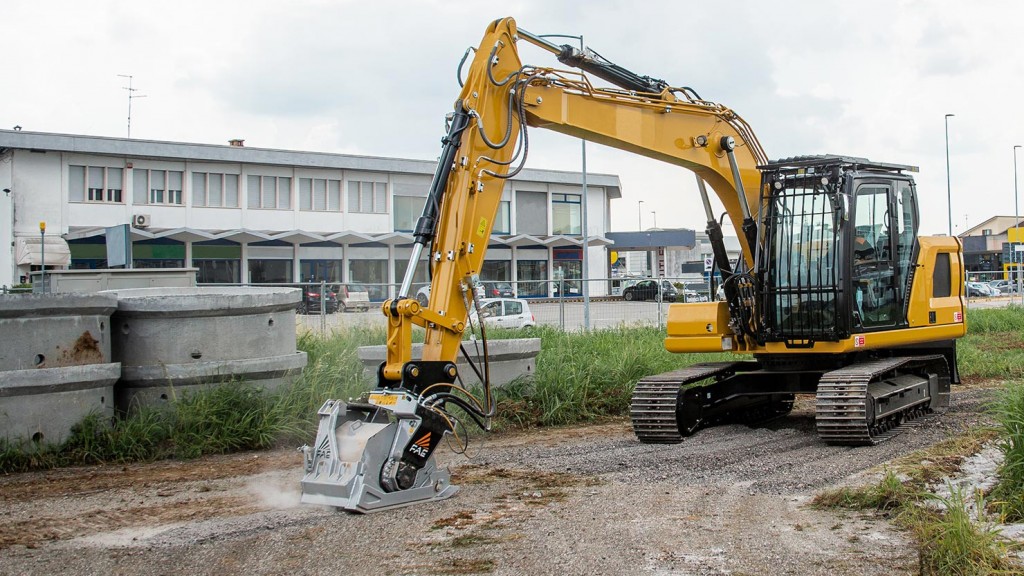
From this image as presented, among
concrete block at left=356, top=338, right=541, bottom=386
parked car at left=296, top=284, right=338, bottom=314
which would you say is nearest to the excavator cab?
concrete block at left=356, top=338, right=541, bottom=386

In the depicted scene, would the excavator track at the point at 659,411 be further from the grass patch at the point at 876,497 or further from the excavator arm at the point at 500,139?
the grass patch at the point at 876,497

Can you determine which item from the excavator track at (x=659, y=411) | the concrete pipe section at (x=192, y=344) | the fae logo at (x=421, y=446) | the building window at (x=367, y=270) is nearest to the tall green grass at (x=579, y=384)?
the excavator track at (x=659, y=411)

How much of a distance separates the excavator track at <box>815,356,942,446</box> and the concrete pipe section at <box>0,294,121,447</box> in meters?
6.42

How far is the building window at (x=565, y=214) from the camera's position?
4975 cm

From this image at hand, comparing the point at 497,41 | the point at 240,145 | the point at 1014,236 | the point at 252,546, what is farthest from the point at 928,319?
the point at 1014,236

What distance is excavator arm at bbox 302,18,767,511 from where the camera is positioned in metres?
6.29

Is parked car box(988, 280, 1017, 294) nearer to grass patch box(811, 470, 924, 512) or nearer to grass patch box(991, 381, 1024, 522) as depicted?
grass patch box(991, 381, 1024, 522)

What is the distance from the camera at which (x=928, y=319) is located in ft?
32.6

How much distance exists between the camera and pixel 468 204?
729 cm

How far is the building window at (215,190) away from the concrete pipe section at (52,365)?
32.3 metres

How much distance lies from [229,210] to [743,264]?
33396 millimetres

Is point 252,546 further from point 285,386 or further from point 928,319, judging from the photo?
point 928,319

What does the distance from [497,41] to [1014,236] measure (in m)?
52.4

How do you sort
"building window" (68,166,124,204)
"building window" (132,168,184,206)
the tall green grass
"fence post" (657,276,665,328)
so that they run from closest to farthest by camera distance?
the tall green grass
"fence post" (657,276,665,328)
"building window" (68,166,124,204)
"building window" (132,168,184,206)
